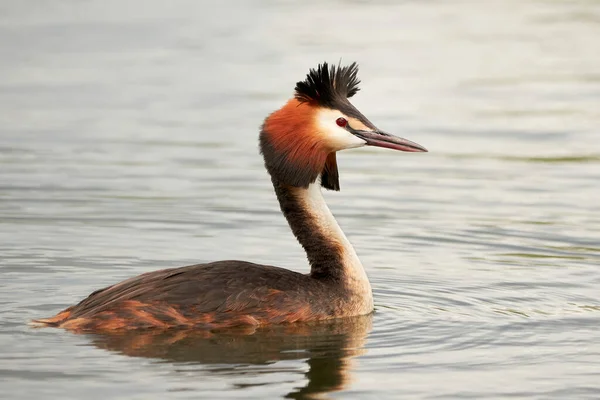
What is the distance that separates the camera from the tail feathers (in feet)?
33.9

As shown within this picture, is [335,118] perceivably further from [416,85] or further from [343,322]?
[416,85]

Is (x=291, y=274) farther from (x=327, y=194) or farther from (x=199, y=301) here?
(x=327, y=194)

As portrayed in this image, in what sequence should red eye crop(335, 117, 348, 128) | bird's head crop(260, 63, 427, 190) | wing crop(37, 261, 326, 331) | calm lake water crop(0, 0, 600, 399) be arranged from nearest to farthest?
calm lake water crop(0, 0, 600, 399) < wing crop(37, 261, 326, 331) < bird's head crop(260, 63, 427, 190) < red eye crop(335, 117, 348, 128)

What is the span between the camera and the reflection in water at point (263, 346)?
9.72m

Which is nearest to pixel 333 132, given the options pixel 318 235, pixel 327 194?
pixel 318 235

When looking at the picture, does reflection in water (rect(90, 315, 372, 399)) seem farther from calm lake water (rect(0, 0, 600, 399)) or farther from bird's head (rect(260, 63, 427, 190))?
bird's head (rect(260, 63, 427, 190))

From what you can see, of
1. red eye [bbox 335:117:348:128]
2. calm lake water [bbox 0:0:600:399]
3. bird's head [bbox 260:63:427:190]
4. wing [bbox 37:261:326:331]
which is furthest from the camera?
red eye [bbox 335:117:348:128]

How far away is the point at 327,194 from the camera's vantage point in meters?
15.6

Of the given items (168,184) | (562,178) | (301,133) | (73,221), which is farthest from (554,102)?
(301,133)

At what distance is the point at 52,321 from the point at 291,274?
5.65 feet

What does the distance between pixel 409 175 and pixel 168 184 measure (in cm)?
264

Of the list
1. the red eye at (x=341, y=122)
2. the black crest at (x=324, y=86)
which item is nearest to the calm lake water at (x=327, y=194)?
the red eye at (x=341, y=122)

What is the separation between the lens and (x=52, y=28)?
25.2 m

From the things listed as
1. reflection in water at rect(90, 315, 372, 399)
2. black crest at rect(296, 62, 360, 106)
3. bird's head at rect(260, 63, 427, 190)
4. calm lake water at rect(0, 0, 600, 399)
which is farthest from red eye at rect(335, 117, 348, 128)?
reflection in water at rect(90, 315, 372, 399)
